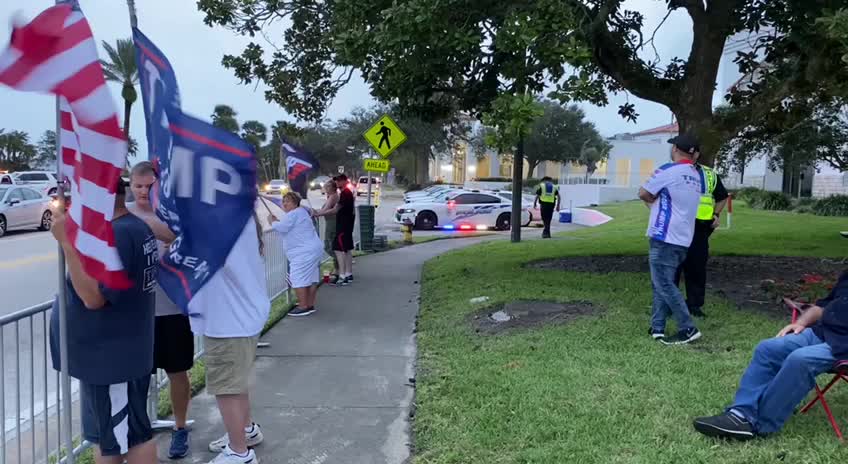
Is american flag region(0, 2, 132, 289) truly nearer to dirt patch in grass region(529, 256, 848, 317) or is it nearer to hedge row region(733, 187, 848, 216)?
dirt patch in grass region(529, 256, 848, 317)

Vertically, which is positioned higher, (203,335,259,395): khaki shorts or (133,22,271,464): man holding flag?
(133,22,271,464): man holding flag

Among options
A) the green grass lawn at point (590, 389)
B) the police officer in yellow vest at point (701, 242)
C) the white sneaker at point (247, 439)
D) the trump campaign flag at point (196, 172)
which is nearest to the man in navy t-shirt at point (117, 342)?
the trump campaign flag at point (196, 172)

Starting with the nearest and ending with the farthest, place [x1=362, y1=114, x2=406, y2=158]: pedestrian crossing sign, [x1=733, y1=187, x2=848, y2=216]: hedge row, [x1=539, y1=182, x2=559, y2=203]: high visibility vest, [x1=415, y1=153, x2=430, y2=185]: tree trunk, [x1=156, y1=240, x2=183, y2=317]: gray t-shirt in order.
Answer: [x1=156, y1=240, x2=183, y2=317]: gray t-shirt → [x1=362, y1=114, x2=406, y2=158]: pedestrian crossing sign → [x1=539, y1=182, x2=559, y2=203]: high visibility vest → [x1=733, y1=187, x2=848, y2=216]: hedge row → [x1=415, y1=153, x2=430, y2=185]: tree trunk

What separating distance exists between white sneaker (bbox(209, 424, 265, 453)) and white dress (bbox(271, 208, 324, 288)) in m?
3.46

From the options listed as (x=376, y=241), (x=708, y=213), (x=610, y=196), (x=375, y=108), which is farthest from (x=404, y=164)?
(x=708, y=213)

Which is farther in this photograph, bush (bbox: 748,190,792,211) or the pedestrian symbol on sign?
bush (bbox: 748,190,792,211)

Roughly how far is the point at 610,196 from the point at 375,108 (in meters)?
26.1

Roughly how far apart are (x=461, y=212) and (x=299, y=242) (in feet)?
50.9

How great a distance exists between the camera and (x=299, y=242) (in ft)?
25.1

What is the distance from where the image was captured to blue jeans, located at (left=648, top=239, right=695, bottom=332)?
18.9 feet

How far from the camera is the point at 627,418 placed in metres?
4.26

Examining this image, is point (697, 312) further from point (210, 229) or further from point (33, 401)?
point (33, 401)

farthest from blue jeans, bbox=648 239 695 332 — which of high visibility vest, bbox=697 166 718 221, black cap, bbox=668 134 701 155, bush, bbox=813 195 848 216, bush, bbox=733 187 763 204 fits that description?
bush, bbox=733 187 763 204

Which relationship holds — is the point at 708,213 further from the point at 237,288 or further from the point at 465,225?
the point at 465,225
